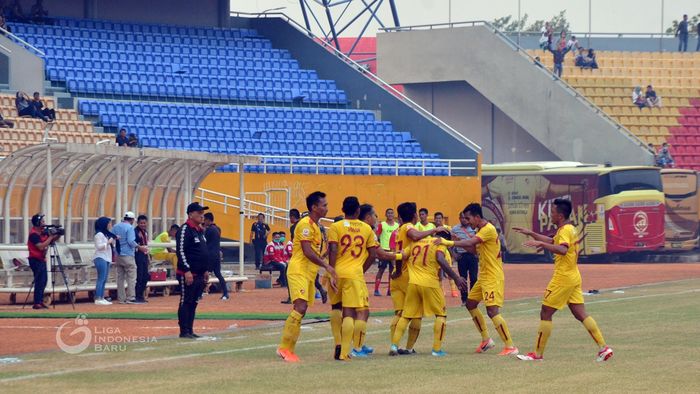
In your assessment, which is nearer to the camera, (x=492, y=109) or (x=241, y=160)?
(x=241, y=160)

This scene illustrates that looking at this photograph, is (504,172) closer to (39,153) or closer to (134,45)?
(134,45)

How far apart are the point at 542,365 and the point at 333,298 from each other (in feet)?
8.49

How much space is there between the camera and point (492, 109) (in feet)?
178

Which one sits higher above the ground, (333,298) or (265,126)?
(265,126)

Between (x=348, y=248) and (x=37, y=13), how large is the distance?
32533mm

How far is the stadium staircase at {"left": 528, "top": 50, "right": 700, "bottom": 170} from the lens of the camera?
53.2 meters

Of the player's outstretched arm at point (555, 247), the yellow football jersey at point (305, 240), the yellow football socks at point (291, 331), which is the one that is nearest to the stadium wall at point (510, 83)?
the player's outstretched arm at point (555, 247)

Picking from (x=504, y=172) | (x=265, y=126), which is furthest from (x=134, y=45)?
(x=504, y=172)

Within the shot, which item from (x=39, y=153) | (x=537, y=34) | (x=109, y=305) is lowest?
(x=109, y=305)

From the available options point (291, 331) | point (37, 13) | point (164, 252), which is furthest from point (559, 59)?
point (291, 331)

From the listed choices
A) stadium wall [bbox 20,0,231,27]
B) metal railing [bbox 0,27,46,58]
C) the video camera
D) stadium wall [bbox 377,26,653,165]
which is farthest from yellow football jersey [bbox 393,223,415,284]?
stadium wall [bbox 377,26,653,165]

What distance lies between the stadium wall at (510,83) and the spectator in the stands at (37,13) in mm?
15060

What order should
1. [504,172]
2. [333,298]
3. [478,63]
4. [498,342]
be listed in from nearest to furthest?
[333,298] → [498,342] → [504,172] → [478,63]

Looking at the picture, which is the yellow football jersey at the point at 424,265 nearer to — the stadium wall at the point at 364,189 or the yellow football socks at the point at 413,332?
the yellow football socks at the point at 413,332
